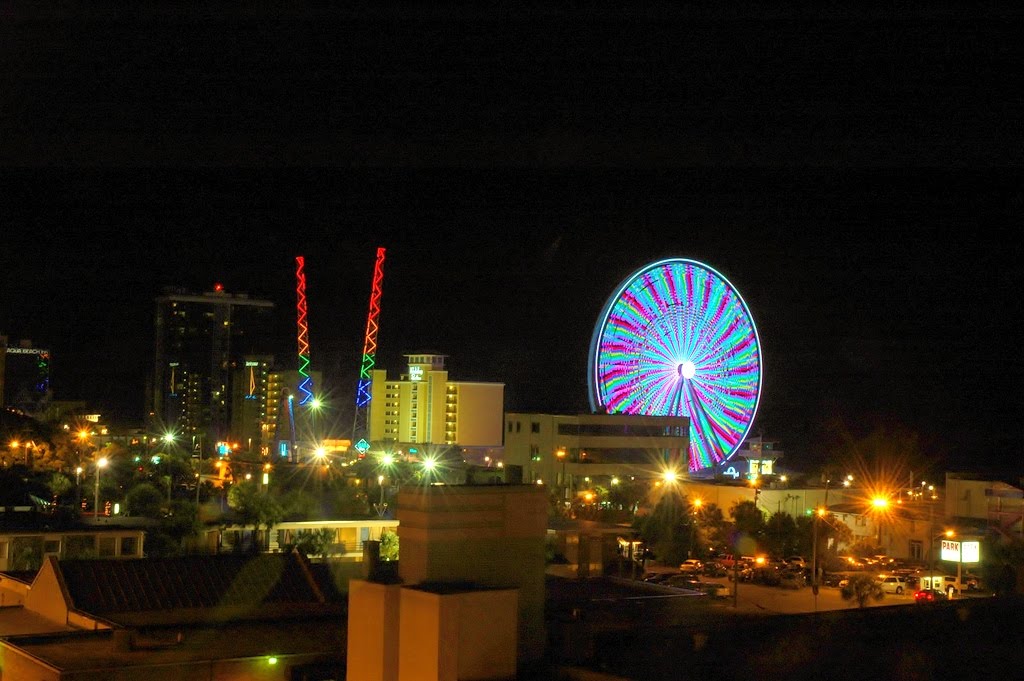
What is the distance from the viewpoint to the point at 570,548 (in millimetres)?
29578

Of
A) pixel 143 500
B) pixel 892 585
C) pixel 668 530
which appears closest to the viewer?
pixel 892 585

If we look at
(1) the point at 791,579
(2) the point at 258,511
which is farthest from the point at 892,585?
(2) the point at 258,511

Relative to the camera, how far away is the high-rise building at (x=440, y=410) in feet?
241

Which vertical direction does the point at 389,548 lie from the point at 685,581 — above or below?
above

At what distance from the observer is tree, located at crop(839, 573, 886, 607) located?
25.8 m

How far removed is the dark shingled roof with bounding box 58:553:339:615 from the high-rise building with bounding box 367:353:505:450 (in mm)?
57789

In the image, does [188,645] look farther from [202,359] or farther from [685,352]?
[202,359]

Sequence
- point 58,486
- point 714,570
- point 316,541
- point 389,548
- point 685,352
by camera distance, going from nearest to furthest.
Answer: point 389,548
point 316,541
point 714,570
point 58,486
point 685,352

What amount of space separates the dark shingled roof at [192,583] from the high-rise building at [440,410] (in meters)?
57.8

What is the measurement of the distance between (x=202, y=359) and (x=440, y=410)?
54.0 m

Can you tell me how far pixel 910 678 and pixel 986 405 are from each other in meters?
81.8

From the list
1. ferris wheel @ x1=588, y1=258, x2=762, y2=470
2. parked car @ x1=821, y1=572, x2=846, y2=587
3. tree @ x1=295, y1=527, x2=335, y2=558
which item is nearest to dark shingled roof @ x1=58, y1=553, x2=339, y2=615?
tree @ x1=295, y1=527, x2=335, y2=558

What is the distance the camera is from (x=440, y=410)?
73.8 metres

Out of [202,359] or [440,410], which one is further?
[202,359]
